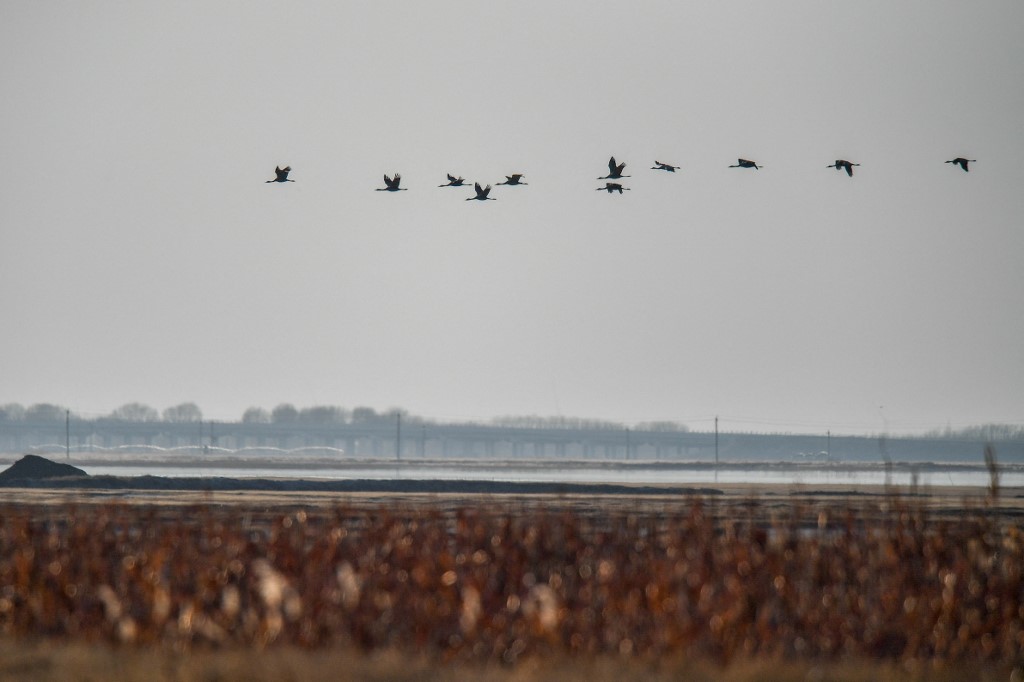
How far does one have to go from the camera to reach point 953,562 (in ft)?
107

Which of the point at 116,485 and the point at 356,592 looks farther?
the point at 116,485

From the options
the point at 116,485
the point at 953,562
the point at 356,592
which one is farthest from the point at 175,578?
the point at 116,485

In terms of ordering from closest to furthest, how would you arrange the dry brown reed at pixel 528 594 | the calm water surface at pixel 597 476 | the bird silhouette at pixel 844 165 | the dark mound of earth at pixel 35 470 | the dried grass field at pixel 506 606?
1. the dried grass field at pixel 506 606
2. the dry brown reed at pixel 528 594
3. the bird silhouette at pixel 844 165
4. the dark mound of earth at pixel 35 470
5. the calm water surface at pixel 597 476

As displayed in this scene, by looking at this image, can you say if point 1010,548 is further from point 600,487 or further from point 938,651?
point 600,487

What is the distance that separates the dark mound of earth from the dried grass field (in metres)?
53.3

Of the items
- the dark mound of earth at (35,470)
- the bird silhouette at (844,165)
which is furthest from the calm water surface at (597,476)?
the bird silhouette at (844,165)

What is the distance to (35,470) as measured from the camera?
89.9 meters

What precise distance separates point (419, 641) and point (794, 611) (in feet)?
23.4

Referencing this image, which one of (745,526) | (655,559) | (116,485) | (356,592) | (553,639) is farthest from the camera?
(116,485)

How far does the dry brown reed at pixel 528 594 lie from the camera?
24.4 meters

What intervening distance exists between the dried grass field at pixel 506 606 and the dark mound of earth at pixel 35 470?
5332 cm

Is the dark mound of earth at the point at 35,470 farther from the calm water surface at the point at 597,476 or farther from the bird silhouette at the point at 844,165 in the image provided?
the bird silhouette at the point at 844,165

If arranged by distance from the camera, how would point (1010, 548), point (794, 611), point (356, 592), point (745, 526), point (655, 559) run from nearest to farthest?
1. point (356, 592)
2. point (794, 611)
3. point (655, 559)
4. point (1010, 548)
5. point (745, 526)

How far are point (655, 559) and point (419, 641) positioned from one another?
8.39 metres
